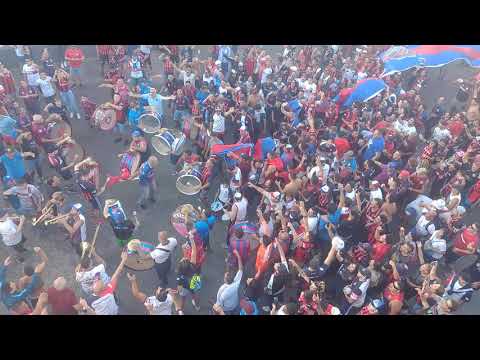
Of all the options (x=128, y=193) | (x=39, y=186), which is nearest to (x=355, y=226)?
(x=128, y=193)

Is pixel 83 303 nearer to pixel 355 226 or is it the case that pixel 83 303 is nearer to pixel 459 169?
pixel 355 226

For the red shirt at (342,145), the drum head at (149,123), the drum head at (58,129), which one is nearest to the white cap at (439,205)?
the red shirt at (342,145)

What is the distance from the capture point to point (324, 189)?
870cm

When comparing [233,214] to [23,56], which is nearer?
[233,214]

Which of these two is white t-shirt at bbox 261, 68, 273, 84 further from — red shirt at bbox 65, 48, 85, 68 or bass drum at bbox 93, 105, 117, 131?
red shirt at bbox 65, 48, 85, 68

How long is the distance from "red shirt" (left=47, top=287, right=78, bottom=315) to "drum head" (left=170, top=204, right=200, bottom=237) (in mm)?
2686

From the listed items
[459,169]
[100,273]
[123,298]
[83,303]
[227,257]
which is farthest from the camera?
[459,169]

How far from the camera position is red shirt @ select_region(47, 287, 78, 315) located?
21.0 feet

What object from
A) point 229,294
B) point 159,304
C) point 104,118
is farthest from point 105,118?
point 229,294

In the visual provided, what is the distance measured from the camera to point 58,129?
10.5 meters

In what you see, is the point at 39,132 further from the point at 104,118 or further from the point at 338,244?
the point at 338,244

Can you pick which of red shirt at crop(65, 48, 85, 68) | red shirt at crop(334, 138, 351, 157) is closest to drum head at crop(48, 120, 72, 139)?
red shirt at crop(65, 48, 85, 68)

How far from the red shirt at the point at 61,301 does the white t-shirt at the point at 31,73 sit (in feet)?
25.4

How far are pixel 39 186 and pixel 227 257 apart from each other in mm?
5357
